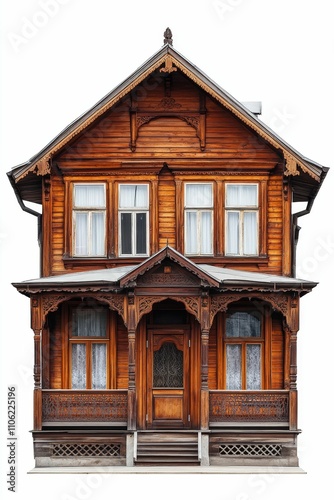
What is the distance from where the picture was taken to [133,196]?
31.2m

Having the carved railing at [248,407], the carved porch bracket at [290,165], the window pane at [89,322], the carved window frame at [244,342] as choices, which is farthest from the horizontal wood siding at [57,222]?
the carved porch bracket at [290,165]

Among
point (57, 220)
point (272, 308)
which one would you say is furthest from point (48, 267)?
point (272, 308)

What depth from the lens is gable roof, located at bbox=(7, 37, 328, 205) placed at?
30.1 meters

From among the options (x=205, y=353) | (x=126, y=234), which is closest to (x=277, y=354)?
(x=205, y=353)

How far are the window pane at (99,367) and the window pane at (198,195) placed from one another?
175 inches

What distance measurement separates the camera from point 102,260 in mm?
30938

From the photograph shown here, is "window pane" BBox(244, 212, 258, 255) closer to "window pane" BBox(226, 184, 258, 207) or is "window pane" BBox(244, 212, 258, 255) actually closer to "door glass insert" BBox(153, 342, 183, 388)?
"window pane" BBox(226, 184, 258, 207)

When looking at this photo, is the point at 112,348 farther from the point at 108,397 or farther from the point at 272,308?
the point at 272,308

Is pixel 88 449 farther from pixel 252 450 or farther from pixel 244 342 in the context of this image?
pixel 244 342

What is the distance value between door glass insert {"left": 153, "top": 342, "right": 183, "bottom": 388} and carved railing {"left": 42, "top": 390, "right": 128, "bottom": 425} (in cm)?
157

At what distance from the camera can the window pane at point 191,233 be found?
3106cm

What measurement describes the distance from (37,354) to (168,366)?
3520 mm

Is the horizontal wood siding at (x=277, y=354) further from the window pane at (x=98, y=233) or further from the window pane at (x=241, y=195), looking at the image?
the window pane at (x=98, y=233)

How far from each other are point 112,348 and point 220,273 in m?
3.53
